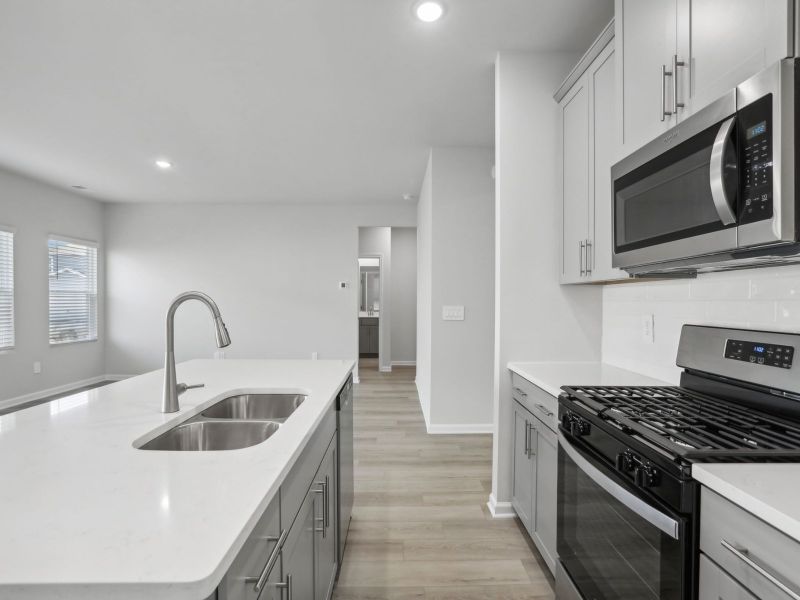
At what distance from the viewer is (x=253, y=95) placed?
121 inches

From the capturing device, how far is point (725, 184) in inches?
44.3

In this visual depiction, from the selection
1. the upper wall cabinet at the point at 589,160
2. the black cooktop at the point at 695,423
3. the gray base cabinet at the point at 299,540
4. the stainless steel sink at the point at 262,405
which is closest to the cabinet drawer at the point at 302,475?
the gray base cabinet at the point at 299,540

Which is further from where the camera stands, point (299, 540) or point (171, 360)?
point (171, 360)

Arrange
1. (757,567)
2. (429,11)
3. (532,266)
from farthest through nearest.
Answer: (532,266) → (429,11) → (757,567)

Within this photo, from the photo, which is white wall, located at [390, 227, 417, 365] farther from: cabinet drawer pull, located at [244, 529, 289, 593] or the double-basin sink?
cabinet drawer pull, located at [244, 529, 289, 593]

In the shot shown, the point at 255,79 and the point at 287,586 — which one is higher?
the point at 255,79

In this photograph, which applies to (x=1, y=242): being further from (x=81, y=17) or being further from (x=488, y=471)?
(x=488, y=471)

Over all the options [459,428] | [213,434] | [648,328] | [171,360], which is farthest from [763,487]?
[459,428]

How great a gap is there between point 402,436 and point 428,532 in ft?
5.36

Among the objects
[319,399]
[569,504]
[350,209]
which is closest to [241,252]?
[350,209]

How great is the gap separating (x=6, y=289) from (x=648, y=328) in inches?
254

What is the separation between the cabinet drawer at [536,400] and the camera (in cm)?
184

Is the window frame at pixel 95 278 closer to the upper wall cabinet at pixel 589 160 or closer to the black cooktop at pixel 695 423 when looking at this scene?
the upper wall cabinet at pixel 589 160

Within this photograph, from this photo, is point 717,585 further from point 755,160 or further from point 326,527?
point 326,527
